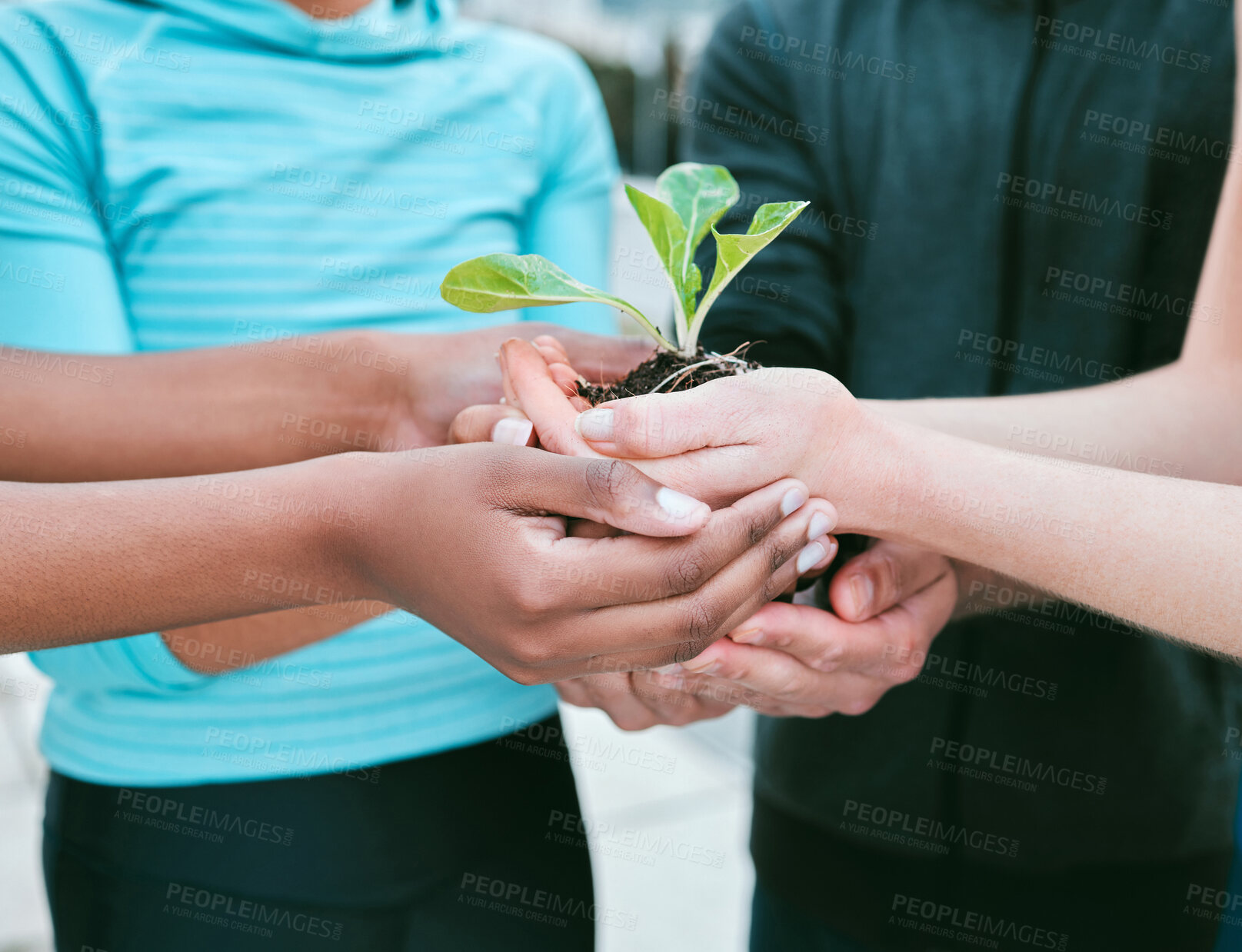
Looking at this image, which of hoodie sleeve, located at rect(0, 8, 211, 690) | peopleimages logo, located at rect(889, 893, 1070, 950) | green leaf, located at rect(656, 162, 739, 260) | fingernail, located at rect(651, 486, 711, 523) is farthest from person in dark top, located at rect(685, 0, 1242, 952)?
hoodie sleeve, located at rect(0, 8, 211, 690)

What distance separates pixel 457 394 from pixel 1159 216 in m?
1.03

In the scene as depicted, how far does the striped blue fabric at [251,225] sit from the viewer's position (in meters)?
1.10

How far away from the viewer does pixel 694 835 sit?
2.68 m

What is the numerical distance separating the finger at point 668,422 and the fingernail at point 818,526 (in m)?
0.12

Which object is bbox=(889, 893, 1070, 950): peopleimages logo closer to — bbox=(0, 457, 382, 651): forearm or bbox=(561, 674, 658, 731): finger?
bbox=(561, 674, 658, 731): finger

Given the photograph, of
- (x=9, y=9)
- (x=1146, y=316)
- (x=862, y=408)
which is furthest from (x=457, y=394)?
(x=1146, y=316)

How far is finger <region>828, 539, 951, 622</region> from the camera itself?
3.69 ft

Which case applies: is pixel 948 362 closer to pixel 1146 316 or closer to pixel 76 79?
pixel 1146 316

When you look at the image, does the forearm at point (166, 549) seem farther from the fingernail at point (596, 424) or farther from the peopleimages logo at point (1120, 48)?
the peopleimages logo at point (1120, 48)

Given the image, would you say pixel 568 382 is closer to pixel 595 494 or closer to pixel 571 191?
pixel 595 494

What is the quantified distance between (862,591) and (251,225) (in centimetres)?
94

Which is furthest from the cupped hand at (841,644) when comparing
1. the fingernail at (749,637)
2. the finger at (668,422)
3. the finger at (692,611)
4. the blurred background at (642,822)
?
the blurred background at (642,822)

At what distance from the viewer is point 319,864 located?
Answer: 1.12 meters

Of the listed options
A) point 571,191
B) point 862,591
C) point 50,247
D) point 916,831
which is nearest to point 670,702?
point 862,591
